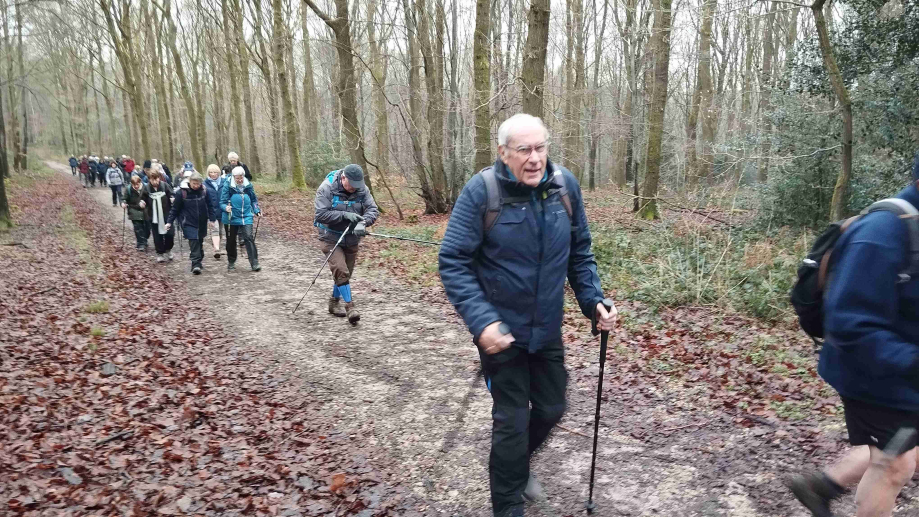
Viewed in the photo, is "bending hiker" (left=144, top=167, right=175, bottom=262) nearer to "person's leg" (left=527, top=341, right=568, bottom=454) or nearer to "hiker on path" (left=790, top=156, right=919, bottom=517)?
"person's leg" (left=527, top=341, right=568, bottom=454)

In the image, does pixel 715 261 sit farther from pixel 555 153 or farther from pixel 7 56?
pixel 7 56

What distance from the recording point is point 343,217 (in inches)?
316

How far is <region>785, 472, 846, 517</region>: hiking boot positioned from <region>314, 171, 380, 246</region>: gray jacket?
6.10 meters

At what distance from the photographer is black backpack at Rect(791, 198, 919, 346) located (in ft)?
7.49

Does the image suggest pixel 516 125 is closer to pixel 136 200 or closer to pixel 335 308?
pixel 335 308

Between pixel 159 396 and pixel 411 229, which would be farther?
pixel 411 229

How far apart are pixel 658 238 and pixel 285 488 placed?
878 cm

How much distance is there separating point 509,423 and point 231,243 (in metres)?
10.1

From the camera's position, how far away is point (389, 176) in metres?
26.8

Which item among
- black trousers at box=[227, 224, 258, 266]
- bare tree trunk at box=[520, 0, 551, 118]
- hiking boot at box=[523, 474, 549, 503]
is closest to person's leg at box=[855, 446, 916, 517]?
hiking boot at box=[523, 474, 549, 503]

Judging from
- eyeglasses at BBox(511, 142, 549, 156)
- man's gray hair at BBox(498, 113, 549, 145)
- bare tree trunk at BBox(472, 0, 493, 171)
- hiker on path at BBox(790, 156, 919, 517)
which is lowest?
hiker on path at BBox(790, 156, 919, 517)

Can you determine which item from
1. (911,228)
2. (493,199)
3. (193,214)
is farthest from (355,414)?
(193,214)

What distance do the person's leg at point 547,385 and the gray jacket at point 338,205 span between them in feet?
16.8

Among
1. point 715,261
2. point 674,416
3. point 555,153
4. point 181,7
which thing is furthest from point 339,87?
point 181,7
